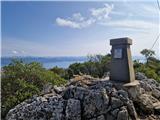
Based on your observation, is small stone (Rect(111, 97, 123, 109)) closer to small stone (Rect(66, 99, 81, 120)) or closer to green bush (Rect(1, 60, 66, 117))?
small stone (Rect(66, 99, 81, 120))

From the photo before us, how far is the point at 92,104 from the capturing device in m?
6.11

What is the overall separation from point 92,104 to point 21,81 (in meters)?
3.29

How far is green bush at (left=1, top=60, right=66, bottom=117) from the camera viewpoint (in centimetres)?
821

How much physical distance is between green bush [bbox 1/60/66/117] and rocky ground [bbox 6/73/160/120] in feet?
5.04

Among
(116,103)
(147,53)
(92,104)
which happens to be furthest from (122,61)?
(147,53)

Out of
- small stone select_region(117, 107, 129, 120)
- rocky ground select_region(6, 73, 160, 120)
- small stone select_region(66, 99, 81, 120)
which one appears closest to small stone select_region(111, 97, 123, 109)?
rocky ground select_region(6, 73, 160, 120)

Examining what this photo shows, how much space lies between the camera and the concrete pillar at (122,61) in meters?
6.78

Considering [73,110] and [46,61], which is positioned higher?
[46,61]

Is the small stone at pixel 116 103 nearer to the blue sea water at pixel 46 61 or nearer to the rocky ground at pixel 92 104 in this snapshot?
the rocky ground at pixel 92 104

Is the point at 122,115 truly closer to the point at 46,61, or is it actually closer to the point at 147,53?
the point at 46,61

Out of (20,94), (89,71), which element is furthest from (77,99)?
(89,71)

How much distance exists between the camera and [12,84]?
28.7 feet

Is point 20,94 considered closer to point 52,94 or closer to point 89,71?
point 52,94

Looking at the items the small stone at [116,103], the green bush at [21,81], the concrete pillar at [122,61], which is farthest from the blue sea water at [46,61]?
the small stone at [116,103]
